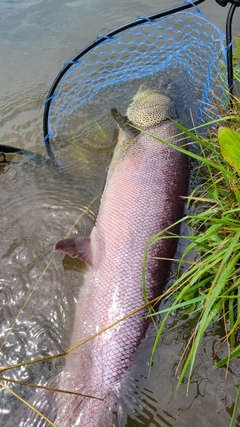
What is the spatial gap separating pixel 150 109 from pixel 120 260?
73.6 inches

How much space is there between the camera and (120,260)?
8.31 ft

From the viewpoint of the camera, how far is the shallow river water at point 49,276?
2.08 metres

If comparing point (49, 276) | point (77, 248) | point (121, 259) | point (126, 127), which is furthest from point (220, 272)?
point (126, 127)

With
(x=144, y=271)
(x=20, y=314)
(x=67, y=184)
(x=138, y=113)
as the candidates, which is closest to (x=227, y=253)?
(x=144, y=271)

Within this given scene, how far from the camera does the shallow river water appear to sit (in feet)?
6.84

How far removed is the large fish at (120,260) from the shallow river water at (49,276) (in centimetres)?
13

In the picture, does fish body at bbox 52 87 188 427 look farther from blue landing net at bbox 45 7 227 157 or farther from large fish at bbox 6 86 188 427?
blue landing net at bbox 45 7 227 157

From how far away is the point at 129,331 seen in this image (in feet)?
7.36

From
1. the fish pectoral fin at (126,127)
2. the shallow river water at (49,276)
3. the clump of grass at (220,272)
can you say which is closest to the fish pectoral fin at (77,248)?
the shallow river water at (49,276)

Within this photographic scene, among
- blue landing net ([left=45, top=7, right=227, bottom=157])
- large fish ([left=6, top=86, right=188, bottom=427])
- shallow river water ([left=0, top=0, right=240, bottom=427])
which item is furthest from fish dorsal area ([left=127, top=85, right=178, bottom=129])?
shallow river water ([left=0, top=0, right=240, bottom=427])

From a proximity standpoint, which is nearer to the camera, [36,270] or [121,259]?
[121,259]

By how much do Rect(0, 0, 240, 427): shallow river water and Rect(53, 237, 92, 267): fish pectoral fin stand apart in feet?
0.46

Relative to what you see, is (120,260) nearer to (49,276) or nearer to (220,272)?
(49,276)

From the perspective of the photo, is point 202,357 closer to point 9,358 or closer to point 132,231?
point 132,231
